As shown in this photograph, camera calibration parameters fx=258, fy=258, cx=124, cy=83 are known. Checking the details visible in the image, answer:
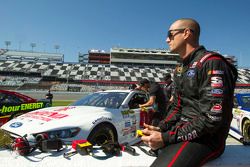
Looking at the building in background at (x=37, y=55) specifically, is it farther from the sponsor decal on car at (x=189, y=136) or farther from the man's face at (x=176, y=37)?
the sponsor decal on car at (x=189, y=136)

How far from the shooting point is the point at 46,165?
200 cm

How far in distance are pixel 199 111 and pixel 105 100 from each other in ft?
11.9

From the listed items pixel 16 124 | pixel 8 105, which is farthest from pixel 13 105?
pixel 16 124

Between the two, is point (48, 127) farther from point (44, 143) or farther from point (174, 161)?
point (174, 161)

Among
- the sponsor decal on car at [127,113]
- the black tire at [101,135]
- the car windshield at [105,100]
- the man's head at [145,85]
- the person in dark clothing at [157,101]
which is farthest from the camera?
the man's head at [145,85]

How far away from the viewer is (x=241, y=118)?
248 inches

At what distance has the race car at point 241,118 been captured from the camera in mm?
6062

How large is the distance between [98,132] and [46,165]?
6.78 feet

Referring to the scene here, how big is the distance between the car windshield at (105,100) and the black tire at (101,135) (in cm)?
78

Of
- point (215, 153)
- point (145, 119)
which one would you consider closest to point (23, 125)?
point (145, 119)

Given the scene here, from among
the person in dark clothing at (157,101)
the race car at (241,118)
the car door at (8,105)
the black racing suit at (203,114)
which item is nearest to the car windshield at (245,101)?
the race car at (241,118)

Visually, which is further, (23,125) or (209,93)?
(23,125)

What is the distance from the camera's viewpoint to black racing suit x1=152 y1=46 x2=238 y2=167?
166cm

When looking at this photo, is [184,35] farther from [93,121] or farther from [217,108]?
[93,121]
